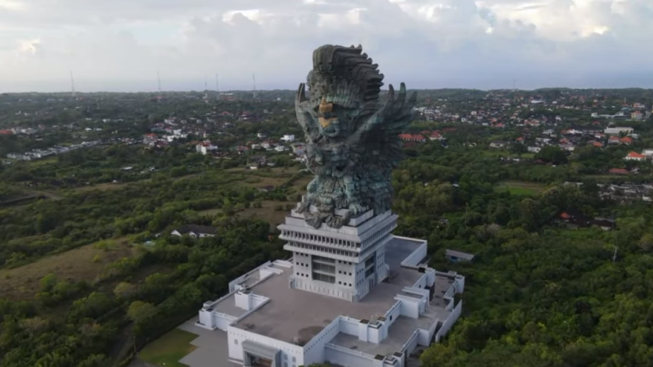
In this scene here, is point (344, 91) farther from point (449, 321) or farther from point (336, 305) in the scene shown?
point (449, 321)

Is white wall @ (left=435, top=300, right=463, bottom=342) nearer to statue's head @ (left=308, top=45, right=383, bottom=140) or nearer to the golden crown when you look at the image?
statue's head @ (left=308, top=45, right=383, bottom=140)

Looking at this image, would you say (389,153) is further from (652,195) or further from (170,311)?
(652,195)

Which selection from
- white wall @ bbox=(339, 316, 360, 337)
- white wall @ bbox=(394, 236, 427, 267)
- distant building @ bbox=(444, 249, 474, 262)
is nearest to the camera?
white wall @ bbox=(339, 316, 360, 337)

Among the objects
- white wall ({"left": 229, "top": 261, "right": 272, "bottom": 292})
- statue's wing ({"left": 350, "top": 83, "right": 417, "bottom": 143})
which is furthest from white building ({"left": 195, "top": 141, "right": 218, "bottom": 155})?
statue's wing ({"left": 350, "top": 83, "right": 417, "bottom": 143})

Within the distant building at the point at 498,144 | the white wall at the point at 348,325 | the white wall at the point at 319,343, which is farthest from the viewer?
the distant building at the point at 498,144

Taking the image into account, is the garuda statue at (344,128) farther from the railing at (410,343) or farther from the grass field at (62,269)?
the grass field at (62,269)

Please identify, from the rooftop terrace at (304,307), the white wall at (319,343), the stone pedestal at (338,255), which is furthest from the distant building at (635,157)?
the white wall at (319,343)
